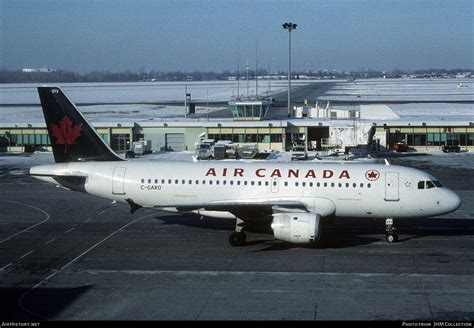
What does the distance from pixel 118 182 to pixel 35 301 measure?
11803 mm

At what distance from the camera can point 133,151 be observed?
73188 millimetres

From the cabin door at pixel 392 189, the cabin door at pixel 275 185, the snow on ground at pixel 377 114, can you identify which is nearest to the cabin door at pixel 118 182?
the cabin door at pixel 275 185

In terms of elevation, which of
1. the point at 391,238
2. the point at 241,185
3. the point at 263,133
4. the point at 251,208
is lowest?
the point at 391,238

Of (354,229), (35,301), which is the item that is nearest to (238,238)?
(354,229)

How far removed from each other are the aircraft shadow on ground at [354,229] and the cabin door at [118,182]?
442cm

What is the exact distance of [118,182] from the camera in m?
35.2

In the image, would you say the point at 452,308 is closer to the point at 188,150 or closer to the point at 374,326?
the point at 374,326

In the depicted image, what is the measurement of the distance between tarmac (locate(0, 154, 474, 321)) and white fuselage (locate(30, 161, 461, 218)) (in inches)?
72.7

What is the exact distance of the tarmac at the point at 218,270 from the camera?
22984mm

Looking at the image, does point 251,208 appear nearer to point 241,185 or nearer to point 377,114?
point 241,185

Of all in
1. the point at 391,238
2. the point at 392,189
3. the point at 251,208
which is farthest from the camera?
the point at 391,238

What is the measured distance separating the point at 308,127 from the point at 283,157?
11144 millimetres

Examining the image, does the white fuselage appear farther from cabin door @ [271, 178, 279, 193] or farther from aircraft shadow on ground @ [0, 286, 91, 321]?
aircraft shadow on ground @ [0, 286, 91, 321]

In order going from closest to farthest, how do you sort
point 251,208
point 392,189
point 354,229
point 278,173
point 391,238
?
1. point 251,208
2. point 392,189
3. point 391,238
4. point 278,173
5. point 354,229
